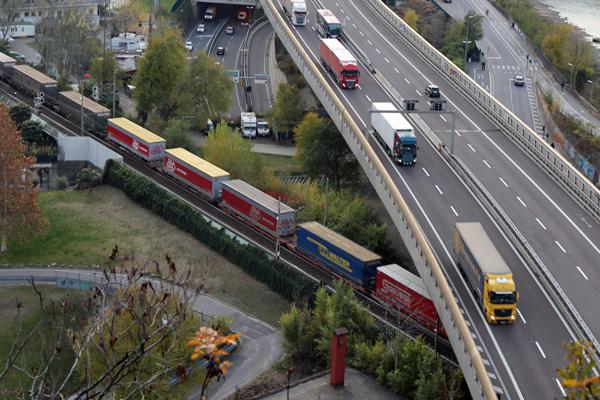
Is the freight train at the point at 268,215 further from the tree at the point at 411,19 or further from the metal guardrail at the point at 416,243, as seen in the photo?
the tree at the point at 411,19

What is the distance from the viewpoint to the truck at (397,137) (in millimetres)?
55625

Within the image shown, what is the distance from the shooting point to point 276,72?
10969cm

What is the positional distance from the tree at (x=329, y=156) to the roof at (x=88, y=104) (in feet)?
63.9

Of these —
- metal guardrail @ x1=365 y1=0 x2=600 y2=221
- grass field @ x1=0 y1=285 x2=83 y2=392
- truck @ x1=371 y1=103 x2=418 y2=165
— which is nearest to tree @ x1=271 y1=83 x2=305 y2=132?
metal guardrail @ x1=365 y1=0 x2=600 y2=221

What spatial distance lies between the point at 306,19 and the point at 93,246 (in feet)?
124

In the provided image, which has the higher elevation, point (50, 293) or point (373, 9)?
point (373, 9)

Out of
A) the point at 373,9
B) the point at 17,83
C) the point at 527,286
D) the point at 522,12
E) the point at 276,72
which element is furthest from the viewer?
the point at 522,12

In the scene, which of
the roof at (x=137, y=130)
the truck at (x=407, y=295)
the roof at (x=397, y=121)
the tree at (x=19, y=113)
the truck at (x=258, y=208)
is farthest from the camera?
the tree at (x=19, y=113)

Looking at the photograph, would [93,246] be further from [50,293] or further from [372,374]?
[372,374]

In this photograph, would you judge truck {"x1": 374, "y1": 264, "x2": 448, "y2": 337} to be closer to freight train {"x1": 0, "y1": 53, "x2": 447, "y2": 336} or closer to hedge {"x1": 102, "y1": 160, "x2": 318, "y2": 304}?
freight train {"x1": 0, "y1": 53, "x2": 447, "y2": 336}

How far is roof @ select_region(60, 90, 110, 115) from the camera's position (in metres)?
80.7

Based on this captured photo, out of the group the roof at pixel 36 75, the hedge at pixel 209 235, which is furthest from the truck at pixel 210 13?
the hedge at pixel 209 235

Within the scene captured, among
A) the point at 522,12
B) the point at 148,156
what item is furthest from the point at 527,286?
the point at 522,12

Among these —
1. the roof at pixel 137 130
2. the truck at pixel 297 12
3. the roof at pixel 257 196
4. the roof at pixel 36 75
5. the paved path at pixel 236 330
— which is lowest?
the paved path at pixel 236 330
